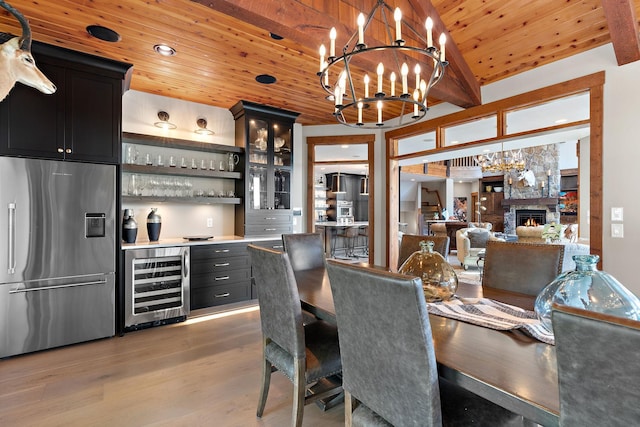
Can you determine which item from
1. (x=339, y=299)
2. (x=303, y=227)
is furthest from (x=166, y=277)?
(x=339, y=299)

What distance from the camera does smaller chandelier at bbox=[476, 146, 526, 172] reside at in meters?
8.08

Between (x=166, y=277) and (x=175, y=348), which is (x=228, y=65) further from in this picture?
(x=175, y=348)

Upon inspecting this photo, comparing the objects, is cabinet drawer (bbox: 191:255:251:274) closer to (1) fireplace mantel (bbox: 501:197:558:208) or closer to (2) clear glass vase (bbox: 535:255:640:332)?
(2) clear glass vase (bbox: 535:255:640:332)

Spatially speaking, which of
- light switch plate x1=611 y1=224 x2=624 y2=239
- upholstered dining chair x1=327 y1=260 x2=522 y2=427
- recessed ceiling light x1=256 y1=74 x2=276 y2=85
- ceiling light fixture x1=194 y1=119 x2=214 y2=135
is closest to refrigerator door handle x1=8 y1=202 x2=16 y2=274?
ceiling light fixture x1=194 y1=119 x2=214 y2=135

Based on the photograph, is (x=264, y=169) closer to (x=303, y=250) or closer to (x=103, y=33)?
(x=303, y=250)

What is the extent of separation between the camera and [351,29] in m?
2.48

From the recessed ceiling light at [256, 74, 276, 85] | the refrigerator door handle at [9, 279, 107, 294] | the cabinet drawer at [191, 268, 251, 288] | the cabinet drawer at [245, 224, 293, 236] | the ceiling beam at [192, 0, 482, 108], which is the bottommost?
the cabinet drawer at [191, 268, 251, 288]

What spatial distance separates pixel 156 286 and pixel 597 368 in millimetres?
3697

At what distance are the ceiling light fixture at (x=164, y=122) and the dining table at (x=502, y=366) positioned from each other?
384cm

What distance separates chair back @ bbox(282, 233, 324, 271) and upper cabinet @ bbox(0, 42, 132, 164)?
1.95 meters

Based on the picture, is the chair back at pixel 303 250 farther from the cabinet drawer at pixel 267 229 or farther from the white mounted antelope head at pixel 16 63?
the white mounted antelope head at pixel 16 63

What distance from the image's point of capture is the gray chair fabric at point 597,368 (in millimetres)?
593

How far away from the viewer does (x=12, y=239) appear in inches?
106

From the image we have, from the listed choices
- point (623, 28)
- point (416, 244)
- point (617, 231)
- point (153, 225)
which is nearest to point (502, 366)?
point (416, 244)
